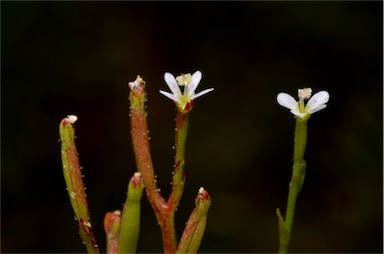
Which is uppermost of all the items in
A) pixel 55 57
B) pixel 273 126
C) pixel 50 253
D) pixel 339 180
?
pixel 55 57

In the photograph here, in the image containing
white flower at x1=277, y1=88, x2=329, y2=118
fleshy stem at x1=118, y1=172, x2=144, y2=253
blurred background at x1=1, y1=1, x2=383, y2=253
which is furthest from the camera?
blurred background at x1=1, y1=1, x2=383, y2=253

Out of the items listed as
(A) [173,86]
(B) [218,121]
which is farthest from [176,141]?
(B) [218,121]

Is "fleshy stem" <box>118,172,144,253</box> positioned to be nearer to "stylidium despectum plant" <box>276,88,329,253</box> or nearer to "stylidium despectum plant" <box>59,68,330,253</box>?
"stylidium despectum plant" <box>59,68,330,253</box>

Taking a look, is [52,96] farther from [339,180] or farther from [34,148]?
[339,180]

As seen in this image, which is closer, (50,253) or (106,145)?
(50,253)

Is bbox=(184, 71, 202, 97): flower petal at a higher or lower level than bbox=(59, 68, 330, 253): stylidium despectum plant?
higher

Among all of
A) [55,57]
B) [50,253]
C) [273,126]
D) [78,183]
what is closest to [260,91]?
[273,126]

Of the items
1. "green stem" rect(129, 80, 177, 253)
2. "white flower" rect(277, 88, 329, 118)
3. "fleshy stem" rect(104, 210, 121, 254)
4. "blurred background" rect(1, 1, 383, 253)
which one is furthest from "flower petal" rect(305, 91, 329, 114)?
"blurred background" rect(1, 1, 383, 253)

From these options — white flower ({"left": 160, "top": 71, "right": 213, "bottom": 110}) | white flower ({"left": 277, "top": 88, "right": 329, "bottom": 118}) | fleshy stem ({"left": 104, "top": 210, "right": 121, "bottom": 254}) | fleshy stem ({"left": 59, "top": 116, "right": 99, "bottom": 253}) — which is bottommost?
fleshy stem ({"left": 104, "top": 210, "right": 121, "bottom": 254})

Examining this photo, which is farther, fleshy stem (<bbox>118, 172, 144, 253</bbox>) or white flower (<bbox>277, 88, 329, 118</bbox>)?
white flower (<bbox>277, 88, 329, 118</bbox>)
